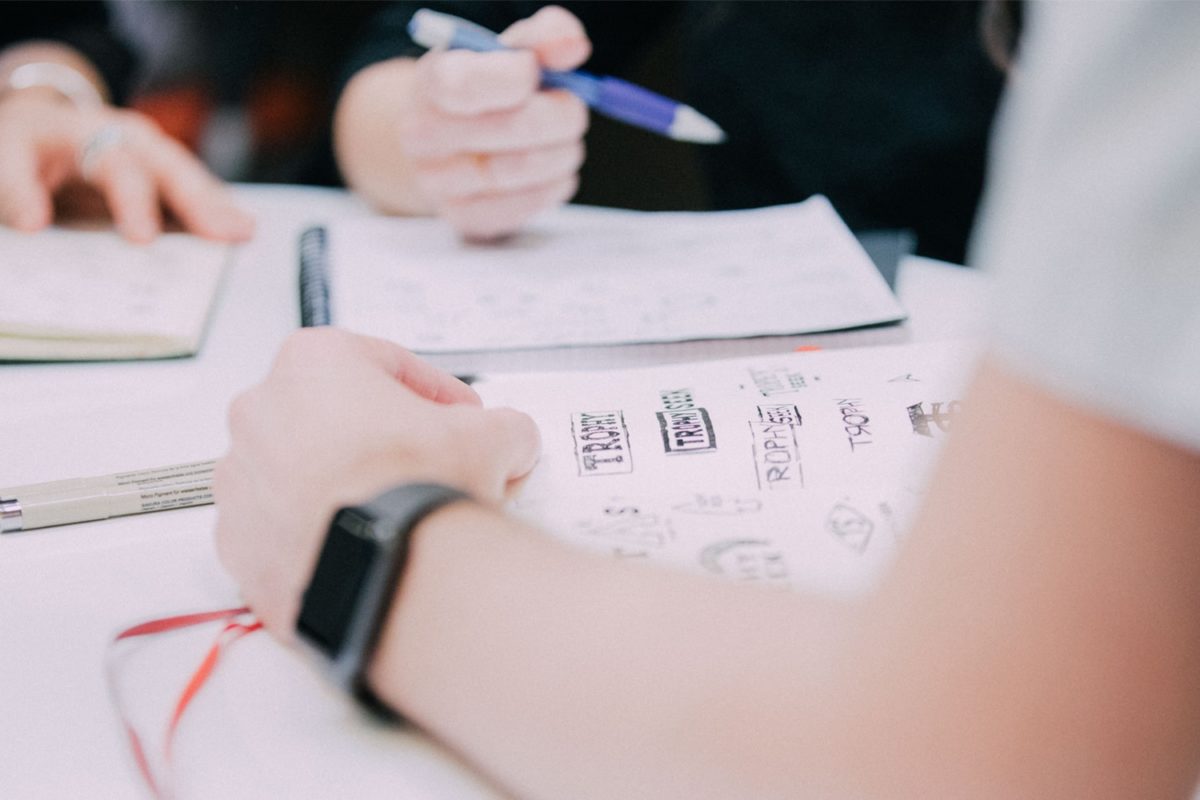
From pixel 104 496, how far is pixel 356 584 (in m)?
0.19

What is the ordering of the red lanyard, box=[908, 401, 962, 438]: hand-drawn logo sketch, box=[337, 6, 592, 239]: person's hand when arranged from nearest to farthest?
the red lanyard < box=[908, 401, 962, 438]: hand-drawn logo sketch < box=[337, 6, 592, 239]: person's hand

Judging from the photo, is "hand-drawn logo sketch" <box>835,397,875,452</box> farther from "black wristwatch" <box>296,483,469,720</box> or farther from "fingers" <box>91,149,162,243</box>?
"fingers" <box>91,149,162,243</box>

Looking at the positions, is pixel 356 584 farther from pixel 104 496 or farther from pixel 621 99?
pixel 621 99

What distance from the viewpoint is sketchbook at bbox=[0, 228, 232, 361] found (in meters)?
0.54

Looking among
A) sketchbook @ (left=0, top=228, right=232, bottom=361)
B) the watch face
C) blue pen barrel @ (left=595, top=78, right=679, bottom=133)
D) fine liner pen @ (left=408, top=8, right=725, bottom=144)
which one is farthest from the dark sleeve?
the watch face

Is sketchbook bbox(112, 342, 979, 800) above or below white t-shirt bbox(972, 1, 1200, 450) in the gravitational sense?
below

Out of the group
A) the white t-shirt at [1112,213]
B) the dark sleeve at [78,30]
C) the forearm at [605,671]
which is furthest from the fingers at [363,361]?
the dark sleeve at [78,30]

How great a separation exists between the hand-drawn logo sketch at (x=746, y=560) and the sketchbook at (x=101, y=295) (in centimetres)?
36

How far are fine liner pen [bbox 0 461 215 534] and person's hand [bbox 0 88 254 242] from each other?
303 mm

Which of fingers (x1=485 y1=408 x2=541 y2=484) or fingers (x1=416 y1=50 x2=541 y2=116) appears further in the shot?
fingers (x1=416 y1=50 x2=541 y2=116)

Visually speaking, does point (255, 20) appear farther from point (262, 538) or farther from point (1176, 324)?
point (1176, 324)

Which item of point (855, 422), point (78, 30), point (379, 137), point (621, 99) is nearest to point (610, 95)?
point (621, 99)

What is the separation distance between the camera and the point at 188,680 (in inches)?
13.4

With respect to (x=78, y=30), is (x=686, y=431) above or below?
below
